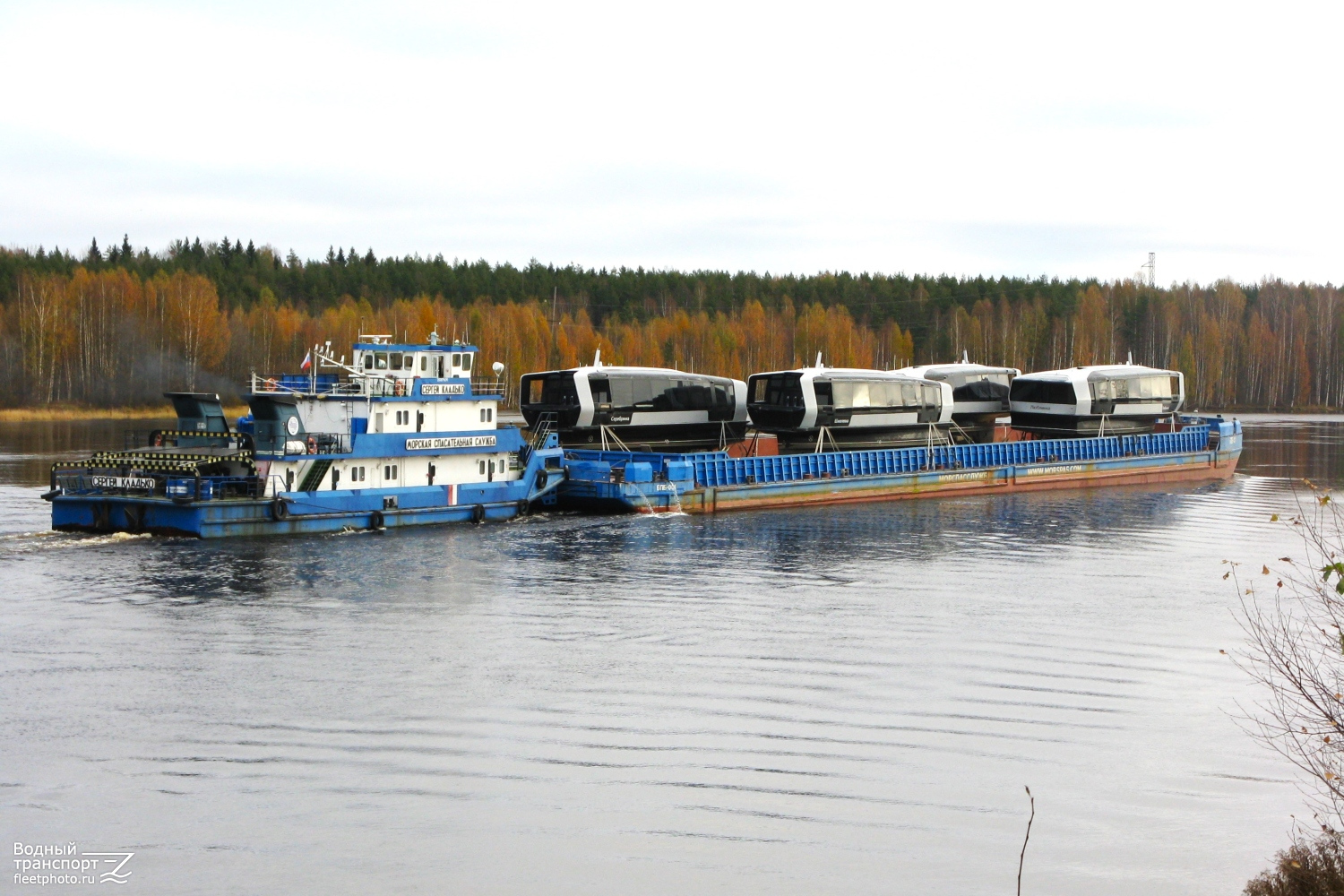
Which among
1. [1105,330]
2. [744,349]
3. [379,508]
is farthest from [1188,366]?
[379,508]

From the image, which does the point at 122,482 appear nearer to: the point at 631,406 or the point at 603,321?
the point at 631,406

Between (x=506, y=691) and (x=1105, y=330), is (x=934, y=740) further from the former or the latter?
Answer: (x=1105, y=330)

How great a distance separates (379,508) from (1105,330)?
97.7 metres

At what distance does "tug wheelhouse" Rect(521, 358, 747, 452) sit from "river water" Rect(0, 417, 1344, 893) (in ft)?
37.3

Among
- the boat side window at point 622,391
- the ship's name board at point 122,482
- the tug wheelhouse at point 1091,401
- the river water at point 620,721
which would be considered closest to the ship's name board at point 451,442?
the river water at point 620,721

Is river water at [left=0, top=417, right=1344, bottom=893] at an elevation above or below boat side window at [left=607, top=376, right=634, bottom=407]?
below

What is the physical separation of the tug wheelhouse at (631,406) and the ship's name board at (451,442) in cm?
554

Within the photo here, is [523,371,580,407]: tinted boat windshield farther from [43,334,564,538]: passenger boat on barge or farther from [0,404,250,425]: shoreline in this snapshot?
[0,404,250,425]: shoreline

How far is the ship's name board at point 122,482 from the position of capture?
32000 mm

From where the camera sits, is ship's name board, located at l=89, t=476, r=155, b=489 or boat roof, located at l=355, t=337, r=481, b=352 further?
boat roof, located at l=355, t=337, r=481, b=352

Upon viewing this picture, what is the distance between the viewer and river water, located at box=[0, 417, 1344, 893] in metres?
12.9

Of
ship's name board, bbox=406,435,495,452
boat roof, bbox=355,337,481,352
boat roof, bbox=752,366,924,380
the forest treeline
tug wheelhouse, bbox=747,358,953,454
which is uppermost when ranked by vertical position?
the forest treeline

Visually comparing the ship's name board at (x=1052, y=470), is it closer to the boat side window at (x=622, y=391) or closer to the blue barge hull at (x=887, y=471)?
the blue barge hull at (x=887, y=471)

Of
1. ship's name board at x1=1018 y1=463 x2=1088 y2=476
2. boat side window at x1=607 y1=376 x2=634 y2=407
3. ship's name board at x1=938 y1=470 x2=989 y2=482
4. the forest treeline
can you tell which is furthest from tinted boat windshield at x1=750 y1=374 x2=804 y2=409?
the forest treeline
